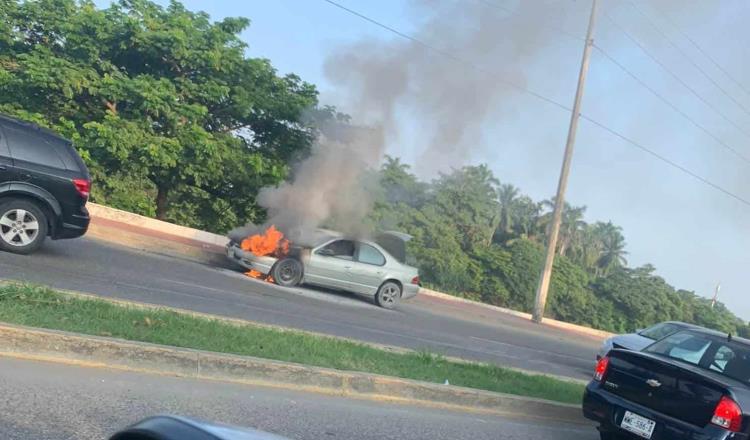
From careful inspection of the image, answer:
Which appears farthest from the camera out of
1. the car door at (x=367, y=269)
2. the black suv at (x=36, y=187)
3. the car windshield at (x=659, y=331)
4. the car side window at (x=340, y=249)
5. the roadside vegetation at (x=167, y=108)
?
the roadside vegetation at (x=167, y=108)

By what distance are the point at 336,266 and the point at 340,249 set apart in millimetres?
369

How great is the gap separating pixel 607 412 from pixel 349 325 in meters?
5.45

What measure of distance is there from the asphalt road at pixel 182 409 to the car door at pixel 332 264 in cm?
788

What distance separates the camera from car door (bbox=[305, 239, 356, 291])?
15.1m

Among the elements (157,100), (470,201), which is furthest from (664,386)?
(470,201)

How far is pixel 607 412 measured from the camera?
703cm

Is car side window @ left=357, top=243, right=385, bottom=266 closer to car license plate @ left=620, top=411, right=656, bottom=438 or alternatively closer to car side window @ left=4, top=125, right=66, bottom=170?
car side window @ left=4, top=125, right=66, bottom=170

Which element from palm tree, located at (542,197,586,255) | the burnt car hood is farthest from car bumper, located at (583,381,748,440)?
palm tree, located at (542,197,586,255)

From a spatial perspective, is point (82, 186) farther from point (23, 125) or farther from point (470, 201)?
point (470, 201)

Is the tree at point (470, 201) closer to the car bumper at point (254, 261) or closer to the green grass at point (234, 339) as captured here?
the car bumper at point (254, 261)

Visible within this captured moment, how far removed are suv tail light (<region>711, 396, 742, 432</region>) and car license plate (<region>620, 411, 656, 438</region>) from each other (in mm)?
546

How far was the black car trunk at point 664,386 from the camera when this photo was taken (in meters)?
6.43

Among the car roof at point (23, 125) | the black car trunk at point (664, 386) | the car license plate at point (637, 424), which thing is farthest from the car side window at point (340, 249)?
the car license plate at point (637, 424)

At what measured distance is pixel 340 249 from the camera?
15.4 m
